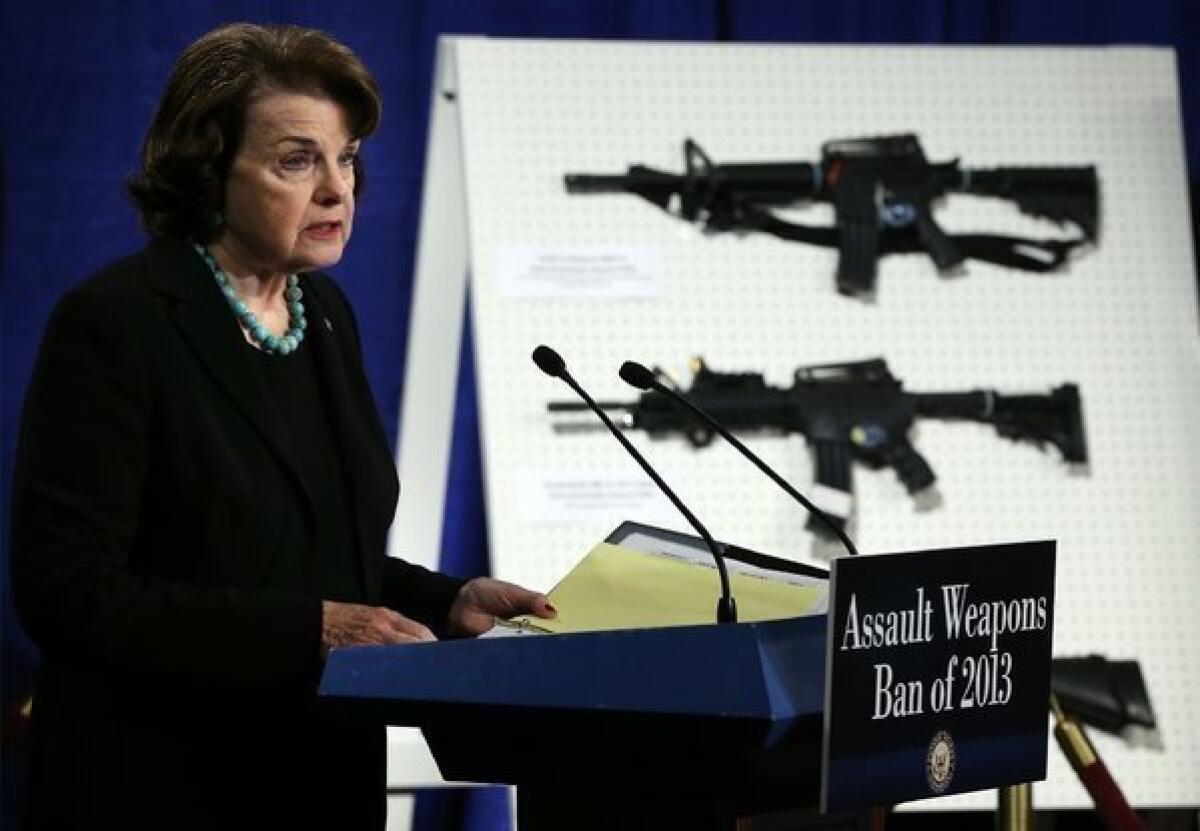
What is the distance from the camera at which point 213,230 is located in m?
2.07

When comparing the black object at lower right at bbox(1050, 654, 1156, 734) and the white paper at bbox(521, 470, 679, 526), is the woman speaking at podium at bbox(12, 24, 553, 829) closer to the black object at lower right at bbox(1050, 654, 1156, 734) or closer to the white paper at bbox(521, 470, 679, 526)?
the white paper at bbox(521, 470, 679, 526)

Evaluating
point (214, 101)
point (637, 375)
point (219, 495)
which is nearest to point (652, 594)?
point (637, 375)

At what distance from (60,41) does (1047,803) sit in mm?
2510

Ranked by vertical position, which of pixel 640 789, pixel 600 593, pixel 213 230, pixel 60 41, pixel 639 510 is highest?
pixel 60 41

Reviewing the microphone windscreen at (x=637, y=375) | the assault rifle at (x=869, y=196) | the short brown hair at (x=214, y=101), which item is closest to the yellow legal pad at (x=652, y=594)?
the microphone windscreen at (x=637, y=375)

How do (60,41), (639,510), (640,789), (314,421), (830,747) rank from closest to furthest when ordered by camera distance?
(830,747)
(640,789)
(314,421)
(639,510)
(60,41)

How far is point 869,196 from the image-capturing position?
383 centimetres

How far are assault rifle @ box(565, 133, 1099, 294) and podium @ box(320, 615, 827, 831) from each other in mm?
2180

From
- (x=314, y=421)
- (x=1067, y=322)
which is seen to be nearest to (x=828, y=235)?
(x=1067, y=322)

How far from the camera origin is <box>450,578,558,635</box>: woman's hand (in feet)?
6.43

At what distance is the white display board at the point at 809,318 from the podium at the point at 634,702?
189cm

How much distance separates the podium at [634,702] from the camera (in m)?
1.57

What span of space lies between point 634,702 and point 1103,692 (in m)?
2.31

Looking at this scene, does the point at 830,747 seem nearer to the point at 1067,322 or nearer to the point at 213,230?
the point at 213,230
